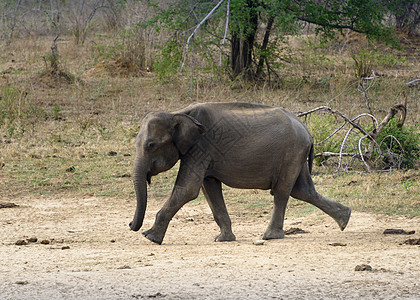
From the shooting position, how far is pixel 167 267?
4.88m

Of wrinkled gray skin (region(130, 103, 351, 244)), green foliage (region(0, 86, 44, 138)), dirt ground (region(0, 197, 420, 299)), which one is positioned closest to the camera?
dirt ground (region(0, 197, 420, 299))

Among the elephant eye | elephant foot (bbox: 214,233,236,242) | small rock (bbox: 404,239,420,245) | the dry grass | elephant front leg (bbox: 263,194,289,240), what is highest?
the elephant eye

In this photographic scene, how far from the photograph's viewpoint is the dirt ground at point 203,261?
14.2 ft

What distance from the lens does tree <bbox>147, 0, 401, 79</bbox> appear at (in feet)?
48.3

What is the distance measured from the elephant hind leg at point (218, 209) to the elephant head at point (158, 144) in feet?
1.74

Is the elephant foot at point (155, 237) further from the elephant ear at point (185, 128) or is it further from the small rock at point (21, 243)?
the small rock at point (21, 243)

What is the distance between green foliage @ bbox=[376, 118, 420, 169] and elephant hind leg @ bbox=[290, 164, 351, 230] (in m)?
2.97

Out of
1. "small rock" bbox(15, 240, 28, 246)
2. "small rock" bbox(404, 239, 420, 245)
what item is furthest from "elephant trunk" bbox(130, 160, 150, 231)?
"small rock" bbox(404, 239, 420, 245)

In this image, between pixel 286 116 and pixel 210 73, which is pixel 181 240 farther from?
pixel 210 73

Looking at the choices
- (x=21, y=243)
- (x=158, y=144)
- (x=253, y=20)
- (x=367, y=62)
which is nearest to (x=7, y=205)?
(x=21, y=243)

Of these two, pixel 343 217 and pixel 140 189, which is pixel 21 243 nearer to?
pixel 140 189

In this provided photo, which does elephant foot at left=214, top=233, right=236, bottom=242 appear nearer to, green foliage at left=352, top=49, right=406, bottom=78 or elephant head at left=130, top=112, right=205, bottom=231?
elephant head at left=130, top=112, right=205, bottom=231

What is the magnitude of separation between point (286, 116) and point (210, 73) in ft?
34.3

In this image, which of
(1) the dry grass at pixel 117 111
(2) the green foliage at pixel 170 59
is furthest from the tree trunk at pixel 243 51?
(2) the green foliage at pixel 170 59
